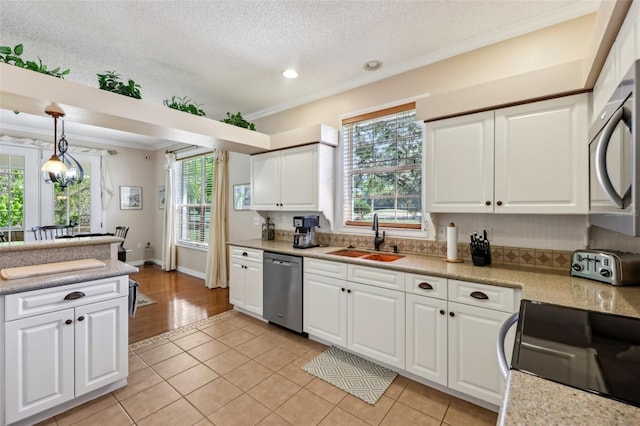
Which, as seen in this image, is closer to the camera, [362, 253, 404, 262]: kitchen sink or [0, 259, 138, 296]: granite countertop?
[0, 259, 138, 296]: granite countertop

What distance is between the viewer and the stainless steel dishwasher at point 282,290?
9.95 feet

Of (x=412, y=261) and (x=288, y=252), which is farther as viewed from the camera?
(x=288, y=252)

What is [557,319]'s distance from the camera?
3.86 feet

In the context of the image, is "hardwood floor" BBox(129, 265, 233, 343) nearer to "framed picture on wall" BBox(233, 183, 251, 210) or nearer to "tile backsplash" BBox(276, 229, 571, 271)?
"framed picture on wall" BBox(233, 183, 251, 210)

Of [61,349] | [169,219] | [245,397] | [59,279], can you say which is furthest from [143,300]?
[245,397]

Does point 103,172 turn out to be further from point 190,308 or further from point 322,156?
point 322,156

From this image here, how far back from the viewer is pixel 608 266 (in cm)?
166

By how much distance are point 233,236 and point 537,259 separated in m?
4.08

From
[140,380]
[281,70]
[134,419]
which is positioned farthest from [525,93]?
[140,380]

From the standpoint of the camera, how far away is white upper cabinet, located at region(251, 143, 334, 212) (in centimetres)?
331

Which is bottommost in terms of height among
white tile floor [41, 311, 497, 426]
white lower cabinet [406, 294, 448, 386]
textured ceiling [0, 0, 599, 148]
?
white tile floor [41, 311, 497, 426]

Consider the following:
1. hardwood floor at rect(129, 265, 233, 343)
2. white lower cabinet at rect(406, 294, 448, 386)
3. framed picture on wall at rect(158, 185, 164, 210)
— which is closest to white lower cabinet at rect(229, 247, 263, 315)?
hardwood floor at rect(129, 265, 233, 343)

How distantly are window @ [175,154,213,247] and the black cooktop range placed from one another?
207 inches

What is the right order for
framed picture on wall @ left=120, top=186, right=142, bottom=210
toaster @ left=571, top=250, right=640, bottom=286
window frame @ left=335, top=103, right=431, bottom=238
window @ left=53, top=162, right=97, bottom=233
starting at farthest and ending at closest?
1. framed picture on wall @ left=120, top=186, right=142, bottom=210
2. window @ left=53, top=162, right=97, bottom=233
3. window frame @ left=335, top=103, right=431, bottom=238
4. toaster @ left=571, top=250, right=640, bottom=286
